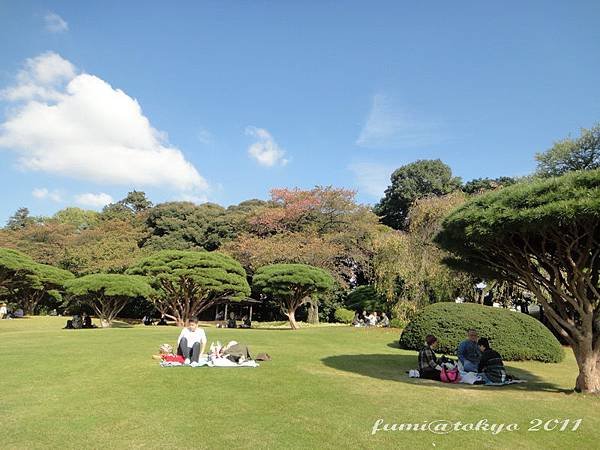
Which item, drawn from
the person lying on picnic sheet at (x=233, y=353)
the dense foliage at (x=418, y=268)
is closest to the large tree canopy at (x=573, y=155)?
the dense foliage at (x=418, y=268)

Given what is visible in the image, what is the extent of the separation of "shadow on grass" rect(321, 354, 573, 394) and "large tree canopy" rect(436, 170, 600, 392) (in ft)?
4.09

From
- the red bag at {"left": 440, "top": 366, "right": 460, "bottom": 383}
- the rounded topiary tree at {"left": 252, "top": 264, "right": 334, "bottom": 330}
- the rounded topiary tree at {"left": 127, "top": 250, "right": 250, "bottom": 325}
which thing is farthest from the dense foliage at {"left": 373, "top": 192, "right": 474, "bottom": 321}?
the red bag at {"left": 440, "top": 366, "right": 460, "bottom": 383}

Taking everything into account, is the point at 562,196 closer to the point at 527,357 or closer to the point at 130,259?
the point at 527,357

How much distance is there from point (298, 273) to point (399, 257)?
5540 millimetres

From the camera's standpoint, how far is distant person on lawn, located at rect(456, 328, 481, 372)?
10.9 metres

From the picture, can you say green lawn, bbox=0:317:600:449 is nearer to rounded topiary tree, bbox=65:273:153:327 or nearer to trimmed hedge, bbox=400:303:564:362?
trimmed hedge, bbox=400:303:564:362

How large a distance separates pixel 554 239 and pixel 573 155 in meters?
22.7

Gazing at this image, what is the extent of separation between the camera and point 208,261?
2598cm

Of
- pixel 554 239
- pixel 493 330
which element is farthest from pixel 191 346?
pixel 493 330

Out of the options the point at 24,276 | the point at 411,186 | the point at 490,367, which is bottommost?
the point at 490,367

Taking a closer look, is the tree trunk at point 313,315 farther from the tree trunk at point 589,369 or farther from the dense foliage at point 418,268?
the tree trunk at point 589,369

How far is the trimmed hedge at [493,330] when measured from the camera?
575 inches

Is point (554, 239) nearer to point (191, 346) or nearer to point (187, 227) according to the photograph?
point (191, 346)

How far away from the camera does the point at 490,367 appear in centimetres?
1032
